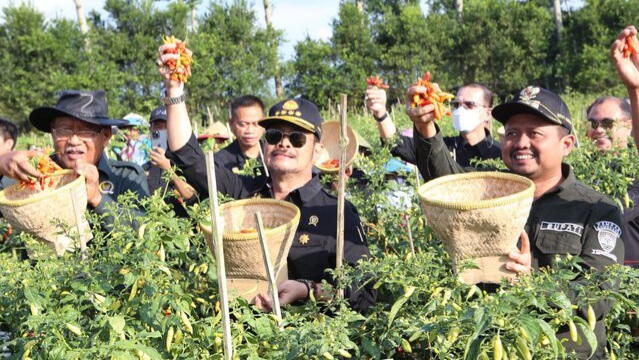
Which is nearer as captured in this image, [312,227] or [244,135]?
[312,227]

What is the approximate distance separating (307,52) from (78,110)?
18.4m

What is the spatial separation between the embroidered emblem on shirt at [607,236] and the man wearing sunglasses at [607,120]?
1.75m

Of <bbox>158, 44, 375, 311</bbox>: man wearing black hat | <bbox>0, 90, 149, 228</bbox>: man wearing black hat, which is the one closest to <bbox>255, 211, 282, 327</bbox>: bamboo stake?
<bbox>158, 44, 375, 311</bbox>: man wearing black hat

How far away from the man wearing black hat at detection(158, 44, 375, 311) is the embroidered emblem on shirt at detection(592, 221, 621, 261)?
834mm

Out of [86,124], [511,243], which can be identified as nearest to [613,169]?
[511,243]

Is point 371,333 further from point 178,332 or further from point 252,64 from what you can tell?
point 252,64

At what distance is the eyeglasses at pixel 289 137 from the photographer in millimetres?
3311

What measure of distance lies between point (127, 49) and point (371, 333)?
679 inches

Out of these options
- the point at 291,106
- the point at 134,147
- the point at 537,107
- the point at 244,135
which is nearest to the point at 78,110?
the point at 291,106

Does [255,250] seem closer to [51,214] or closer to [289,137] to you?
[51,214]

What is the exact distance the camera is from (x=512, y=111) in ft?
9.70

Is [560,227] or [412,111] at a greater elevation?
[412,111]

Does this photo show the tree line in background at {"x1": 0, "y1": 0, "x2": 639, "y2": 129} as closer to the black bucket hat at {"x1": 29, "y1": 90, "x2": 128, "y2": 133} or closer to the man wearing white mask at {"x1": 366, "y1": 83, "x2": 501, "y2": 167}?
the man wearing white mask at {"x1": 366, "y1": 83, "x2": 501, "y2": 167}

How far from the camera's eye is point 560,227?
8.94 feet
